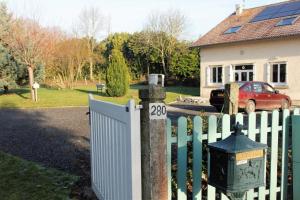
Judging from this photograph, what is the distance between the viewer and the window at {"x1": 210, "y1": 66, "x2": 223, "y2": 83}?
24.0 metres

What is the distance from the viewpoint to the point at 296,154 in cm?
386

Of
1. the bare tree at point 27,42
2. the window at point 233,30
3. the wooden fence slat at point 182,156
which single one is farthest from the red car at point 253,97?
the bare tree at point 27,42

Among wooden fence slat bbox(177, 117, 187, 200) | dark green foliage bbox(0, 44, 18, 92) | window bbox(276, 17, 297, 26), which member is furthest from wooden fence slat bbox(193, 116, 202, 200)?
dark green foliage bbox(0, 44, 18, 92)

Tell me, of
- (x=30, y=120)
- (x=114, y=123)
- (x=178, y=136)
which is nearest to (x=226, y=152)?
(x=178, y=136)

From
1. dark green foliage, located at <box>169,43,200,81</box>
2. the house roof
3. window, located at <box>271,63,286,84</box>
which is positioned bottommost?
window, located at <box>271,63,286,84</box>

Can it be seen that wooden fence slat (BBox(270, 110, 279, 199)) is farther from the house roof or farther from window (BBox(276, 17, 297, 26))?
window (BBox(276, 17, 297, 26))

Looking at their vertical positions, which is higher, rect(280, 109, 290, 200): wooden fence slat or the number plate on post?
the number plate on post

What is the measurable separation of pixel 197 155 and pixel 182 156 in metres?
0.20

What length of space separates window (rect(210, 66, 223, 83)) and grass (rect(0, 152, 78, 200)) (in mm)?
19785

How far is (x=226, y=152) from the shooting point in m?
2.75

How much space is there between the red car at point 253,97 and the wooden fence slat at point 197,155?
445 inches

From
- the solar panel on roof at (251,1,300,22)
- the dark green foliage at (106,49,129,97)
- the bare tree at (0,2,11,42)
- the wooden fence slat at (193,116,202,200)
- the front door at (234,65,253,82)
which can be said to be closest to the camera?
the wooden fence slat at (193,116,202,200)

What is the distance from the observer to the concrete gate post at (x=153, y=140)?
9.36 ft

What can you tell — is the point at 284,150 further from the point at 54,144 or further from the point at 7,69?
the point at 7,69
